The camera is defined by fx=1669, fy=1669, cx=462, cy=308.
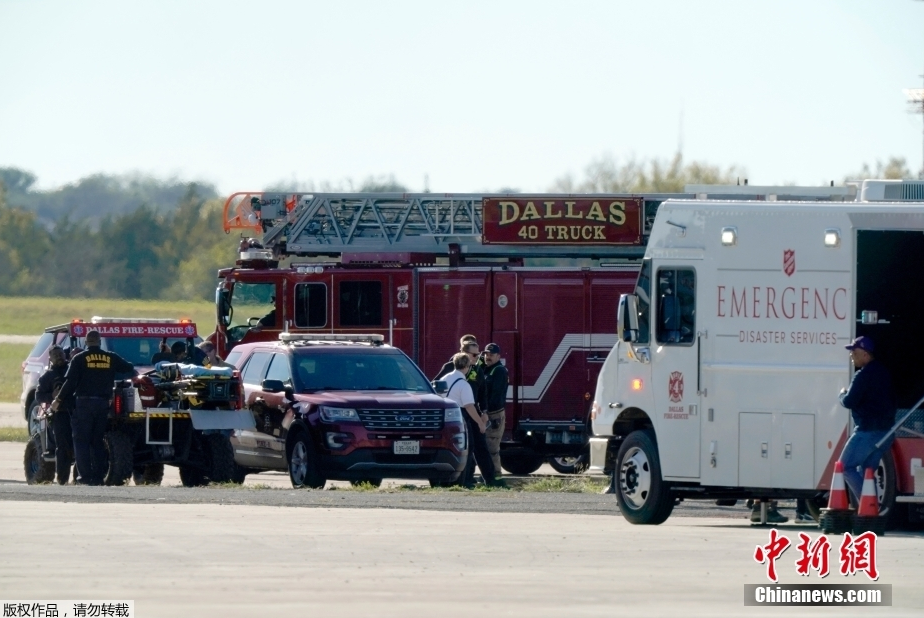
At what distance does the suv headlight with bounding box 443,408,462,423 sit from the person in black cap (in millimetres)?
6229

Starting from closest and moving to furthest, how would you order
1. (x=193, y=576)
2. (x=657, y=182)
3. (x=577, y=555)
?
(x=193, y=576) < (x=577, y=555) < (x=657, y=182)

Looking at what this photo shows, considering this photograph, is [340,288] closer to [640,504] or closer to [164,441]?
[164,441]

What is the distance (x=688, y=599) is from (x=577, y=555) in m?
2.14

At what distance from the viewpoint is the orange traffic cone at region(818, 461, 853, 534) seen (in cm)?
1375

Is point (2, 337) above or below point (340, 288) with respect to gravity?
below

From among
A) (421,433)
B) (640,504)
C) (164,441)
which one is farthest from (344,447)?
(640,504)

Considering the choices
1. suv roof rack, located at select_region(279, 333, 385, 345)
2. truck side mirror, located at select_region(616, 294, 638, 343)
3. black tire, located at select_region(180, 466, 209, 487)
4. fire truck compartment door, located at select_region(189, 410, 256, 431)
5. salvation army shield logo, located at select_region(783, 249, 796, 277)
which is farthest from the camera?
black tire, located at select_region(180, 466, 209, 487)

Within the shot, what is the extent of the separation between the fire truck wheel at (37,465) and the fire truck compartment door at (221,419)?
8.05 feet

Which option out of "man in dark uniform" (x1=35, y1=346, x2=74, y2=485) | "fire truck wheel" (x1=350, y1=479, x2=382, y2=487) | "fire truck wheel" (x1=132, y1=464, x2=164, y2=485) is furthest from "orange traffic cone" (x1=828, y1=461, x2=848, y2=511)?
"fire truck wheel" (x1=132, y1=464, x2=164, y2=485)

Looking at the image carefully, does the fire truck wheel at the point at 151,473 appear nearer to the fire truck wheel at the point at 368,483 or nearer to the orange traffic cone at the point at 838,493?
the fire truck wheel at the point at 368,483

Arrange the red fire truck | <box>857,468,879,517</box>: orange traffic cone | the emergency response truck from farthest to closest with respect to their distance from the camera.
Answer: the red fire truck < the emergency response truck < <box>857,468,879,517</box>: orange traffic cone

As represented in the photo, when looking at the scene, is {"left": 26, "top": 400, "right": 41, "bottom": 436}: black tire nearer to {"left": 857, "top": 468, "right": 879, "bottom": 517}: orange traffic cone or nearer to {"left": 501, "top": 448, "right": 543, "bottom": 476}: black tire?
{"left": 501, "top": 448, "right": 543, "bottom": 476}: black tire

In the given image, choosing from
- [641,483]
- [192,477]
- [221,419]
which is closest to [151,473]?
[192,477]

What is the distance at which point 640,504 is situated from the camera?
15297mm
